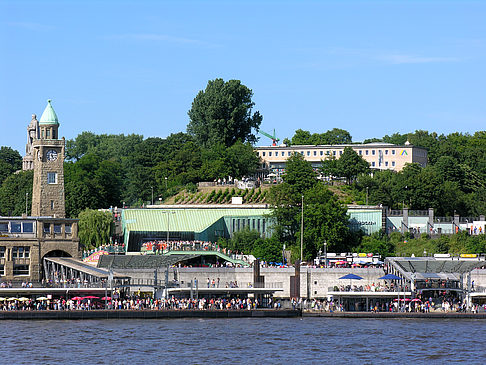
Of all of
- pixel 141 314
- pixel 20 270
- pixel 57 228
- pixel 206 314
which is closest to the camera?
pixel 141 314

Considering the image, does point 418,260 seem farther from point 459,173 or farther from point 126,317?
point 459,173

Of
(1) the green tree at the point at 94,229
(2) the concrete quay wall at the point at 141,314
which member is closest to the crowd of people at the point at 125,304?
(2) the concrete quay wall at the point at 141,314

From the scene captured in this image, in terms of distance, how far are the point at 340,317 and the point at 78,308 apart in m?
23.2

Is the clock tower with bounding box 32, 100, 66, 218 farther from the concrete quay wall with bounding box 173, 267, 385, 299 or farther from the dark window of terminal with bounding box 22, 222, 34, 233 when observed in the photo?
the concrete quay wall with bounding box 173, 267, 385, 299

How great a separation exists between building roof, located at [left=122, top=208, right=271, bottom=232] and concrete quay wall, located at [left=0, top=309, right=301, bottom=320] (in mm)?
30023

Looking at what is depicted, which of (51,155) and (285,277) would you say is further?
(51,155)

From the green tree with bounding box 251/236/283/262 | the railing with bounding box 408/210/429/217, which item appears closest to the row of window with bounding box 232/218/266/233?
the green tree with bounding box 251/236/283/262

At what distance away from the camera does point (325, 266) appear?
4473 inches

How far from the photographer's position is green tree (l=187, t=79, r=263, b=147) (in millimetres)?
180500

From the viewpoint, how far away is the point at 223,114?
599ft

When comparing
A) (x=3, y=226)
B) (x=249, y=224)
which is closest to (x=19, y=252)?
(x=3, y=226)

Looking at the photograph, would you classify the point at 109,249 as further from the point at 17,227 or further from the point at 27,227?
the point at 17,227

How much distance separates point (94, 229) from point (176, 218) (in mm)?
10042

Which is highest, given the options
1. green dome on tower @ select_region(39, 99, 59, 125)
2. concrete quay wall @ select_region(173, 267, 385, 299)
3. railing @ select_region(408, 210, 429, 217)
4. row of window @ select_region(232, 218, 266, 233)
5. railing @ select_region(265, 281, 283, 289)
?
green dome on tower @ select_region(39, 99, 59, 125)
